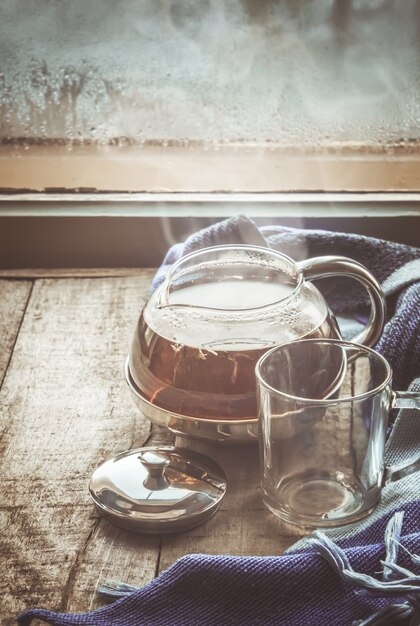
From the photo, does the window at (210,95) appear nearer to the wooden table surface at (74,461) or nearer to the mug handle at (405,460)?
the wooden table surface at (74,461)

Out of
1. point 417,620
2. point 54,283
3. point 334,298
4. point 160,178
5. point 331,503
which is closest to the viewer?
point 417,620

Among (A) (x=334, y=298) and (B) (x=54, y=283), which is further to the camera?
(B) (x=54, y=283)

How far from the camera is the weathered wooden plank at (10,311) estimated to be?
0.99 m

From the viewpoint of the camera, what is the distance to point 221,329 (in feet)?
2.46

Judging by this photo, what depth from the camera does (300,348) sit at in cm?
73

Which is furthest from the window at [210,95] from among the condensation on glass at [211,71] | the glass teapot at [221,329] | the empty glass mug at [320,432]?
the empty glass mug at [320,432]

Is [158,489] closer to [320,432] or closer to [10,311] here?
[320,432]

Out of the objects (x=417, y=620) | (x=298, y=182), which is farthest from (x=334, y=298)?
(x=417, y=620)

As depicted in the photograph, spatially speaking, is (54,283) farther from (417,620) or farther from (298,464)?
(417,620)

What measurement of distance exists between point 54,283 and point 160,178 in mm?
229

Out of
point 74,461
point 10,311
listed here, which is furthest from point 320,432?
point 10,311

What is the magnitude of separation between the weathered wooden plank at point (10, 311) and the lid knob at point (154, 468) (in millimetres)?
248

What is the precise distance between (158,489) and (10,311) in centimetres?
45

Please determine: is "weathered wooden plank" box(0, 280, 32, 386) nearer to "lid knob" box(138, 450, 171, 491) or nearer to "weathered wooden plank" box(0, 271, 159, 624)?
"weathered wooden plank" box(0, 271, 159, 624)
